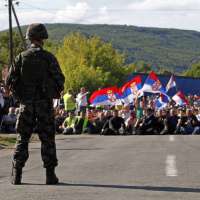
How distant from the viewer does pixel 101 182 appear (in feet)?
30.5

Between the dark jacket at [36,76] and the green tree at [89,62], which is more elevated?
the dark jacket at [36,76]

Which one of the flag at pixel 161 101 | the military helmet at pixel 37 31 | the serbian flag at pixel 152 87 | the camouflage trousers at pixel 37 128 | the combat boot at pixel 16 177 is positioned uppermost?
the military helmet at pixel 37 31

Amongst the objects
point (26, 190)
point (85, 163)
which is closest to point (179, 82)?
point (85, 163)

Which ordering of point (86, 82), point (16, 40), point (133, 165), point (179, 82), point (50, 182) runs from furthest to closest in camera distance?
1. point (86, 82)
2. point (16, 40)
3. point (179, 82)
4. point (133, 165)
5. point (50, 182)

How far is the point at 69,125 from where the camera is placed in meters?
29.4

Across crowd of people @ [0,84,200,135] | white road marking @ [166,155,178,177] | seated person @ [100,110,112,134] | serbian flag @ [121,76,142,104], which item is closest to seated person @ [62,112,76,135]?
crowd of people @ [0,84,200,135]

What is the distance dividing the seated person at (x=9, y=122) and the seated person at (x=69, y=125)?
2.07 m

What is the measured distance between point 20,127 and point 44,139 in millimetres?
333

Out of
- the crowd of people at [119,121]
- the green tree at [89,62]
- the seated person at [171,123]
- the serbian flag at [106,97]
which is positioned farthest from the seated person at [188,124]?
the green tree at [89,62]

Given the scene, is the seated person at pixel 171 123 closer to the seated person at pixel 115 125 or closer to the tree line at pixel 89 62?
the seated person at pixel 115 125

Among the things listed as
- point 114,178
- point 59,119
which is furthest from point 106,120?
point 114,178

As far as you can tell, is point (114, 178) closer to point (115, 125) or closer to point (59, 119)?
point (115, 125)

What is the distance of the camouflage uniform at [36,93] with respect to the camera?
916 centimetres

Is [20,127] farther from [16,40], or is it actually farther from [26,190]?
[16,40]
